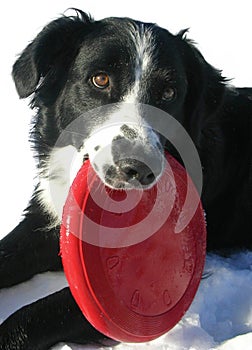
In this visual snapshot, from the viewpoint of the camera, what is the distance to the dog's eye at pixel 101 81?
370 cm

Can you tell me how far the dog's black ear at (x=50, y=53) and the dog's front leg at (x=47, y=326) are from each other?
1.36 meters

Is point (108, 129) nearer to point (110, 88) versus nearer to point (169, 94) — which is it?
point (110, 88)

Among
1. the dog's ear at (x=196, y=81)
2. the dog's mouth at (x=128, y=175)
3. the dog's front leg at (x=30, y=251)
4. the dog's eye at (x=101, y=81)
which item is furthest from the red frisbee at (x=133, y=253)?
the dog's front leg at (x=30, y=251)

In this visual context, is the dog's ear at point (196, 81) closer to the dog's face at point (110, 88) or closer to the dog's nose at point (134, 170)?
the dog's face at point (110, 88)

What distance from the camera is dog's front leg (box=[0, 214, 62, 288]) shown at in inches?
163

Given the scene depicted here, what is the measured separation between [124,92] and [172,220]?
792 millimetres

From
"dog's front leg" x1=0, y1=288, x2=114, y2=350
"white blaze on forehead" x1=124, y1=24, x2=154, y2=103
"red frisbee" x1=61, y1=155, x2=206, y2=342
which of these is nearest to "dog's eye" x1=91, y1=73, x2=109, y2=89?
"white blaze on forehead" x1=124, y1=24, x2=154, y2=103

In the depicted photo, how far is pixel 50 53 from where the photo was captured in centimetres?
405

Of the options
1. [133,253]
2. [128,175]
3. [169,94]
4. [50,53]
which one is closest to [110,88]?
[169,94]

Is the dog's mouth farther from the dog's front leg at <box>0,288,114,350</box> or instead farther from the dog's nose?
the dog's front leg at <box>0,288,114,350</box>

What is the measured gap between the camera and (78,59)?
395 centimetres

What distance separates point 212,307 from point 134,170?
1055 mm

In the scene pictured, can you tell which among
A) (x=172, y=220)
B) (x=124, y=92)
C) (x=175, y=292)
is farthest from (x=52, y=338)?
(x=124, y=92)

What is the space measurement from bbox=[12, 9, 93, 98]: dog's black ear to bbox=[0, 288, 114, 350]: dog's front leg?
4.47 feet
